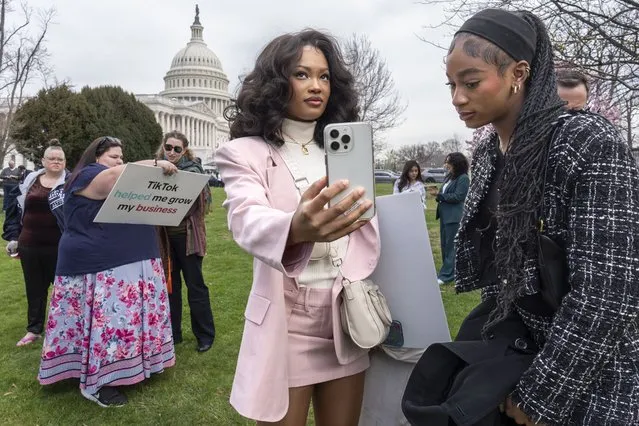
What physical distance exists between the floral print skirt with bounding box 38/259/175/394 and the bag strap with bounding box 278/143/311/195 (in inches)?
113

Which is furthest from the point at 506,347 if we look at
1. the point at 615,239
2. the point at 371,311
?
the point at 371,311

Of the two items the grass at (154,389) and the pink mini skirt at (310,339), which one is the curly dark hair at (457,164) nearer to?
the grass at (154,389)

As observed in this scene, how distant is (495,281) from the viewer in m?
1.50

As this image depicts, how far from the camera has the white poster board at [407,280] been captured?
1.86m

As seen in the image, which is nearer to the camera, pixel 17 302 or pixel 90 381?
pixel 90 381

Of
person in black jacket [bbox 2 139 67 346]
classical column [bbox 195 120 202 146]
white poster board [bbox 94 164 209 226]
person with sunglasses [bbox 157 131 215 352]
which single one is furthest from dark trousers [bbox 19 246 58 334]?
classical column [bbox 195 120 202 146]

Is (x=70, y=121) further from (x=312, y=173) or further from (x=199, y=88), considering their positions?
(x=199, y=88)

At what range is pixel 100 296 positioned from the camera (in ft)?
13.5

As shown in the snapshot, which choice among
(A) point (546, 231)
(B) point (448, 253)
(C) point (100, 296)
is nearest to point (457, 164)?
(B) point (448, 253)

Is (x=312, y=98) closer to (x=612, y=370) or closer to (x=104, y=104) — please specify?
(x=612, y=370)

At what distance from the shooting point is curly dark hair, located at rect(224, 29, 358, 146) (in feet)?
6.00

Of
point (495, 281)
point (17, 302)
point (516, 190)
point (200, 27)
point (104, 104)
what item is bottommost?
point (17, 302)

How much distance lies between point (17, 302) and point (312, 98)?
24.1ft

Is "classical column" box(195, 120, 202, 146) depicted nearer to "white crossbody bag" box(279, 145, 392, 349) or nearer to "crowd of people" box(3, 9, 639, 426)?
"crowd of people" box(3, 9, 639, 426)
